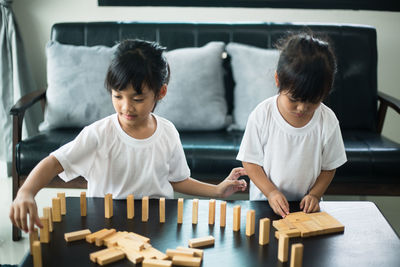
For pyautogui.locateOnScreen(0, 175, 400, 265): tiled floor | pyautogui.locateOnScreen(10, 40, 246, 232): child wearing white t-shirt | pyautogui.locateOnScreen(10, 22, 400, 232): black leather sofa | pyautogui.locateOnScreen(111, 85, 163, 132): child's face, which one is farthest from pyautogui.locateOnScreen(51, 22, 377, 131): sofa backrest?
pyautogui.locateOnScreen(111, 85, 163, 132): child's face

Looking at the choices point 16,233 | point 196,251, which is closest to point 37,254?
point 196,251

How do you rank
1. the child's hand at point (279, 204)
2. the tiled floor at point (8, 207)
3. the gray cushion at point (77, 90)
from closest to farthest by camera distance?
the child's hand at point (279, 204)
the tiled floor at point (8, 207)
the gray cushion at point (77, 90)

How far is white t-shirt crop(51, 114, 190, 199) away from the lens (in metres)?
1.58

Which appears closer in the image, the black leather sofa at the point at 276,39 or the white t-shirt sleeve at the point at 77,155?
the white t-shirt sleeve at the point at 77,155

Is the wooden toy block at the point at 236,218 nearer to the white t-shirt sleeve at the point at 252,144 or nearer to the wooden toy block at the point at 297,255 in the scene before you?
the wooden toy block at the point at 297,255

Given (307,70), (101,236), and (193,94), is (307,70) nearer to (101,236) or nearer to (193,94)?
(101,236)

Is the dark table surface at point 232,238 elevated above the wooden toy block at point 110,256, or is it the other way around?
the wooden toy block at point 110,256

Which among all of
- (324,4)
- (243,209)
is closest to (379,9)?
(324,4)

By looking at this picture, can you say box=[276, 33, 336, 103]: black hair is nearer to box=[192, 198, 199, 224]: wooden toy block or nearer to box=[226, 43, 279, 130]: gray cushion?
box=[192, 198, 199, 224]: wooden toy block

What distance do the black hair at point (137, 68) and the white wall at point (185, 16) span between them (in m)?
1.87

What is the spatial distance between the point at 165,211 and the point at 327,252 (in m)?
0.46

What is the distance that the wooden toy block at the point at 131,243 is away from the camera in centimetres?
117

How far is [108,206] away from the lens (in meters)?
1.37

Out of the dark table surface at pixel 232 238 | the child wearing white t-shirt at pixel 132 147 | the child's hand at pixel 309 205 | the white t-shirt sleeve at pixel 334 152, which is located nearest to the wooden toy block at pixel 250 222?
the dark table surface at pixel 232 238
